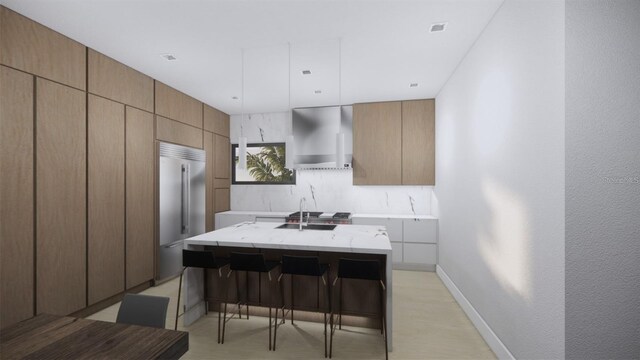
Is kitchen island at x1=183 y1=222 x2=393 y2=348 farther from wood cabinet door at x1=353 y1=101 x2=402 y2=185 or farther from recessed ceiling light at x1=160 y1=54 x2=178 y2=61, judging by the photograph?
recessed ceiling light at x1=160 y1=54 x2=178 y2=61

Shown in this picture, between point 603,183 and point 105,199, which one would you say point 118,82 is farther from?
point 603,183

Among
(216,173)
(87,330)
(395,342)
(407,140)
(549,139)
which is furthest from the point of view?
(216,173)

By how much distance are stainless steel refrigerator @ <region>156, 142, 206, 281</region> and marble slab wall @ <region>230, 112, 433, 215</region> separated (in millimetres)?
1302

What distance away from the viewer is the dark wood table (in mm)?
1154

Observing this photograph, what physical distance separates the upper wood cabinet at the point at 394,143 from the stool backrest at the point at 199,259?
3086 mm

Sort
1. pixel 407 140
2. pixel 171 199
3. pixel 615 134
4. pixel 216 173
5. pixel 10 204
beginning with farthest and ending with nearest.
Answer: pixel 216 173 → pixel 407 140 → pixel 171 199 → pixel 10 204 → pixel 615 134

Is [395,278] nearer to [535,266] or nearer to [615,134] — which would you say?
[535,266]

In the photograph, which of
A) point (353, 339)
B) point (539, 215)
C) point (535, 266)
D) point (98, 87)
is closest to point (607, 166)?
point (539, 215)

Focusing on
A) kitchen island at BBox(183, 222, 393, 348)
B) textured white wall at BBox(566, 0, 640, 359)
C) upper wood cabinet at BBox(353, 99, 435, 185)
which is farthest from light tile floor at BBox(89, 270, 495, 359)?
upper wood cabinet at BBox(353, 99, 435, 185)

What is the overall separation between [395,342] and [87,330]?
2327 mm

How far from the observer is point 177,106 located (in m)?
4.35

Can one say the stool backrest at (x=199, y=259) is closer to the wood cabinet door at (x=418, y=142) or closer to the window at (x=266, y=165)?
the window at (x=266, y=165)

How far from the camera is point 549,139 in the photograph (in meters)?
1.65

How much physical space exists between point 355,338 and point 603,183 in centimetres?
221
